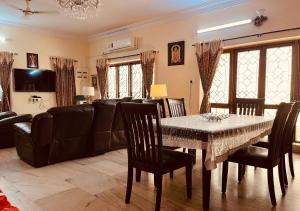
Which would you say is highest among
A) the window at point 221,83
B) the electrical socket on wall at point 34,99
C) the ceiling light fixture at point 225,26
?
the ceiling light fixture at point 225,26

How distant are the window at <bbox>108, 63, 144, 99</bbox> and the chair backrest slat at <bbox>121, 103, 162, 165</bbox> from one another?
436 centimetres

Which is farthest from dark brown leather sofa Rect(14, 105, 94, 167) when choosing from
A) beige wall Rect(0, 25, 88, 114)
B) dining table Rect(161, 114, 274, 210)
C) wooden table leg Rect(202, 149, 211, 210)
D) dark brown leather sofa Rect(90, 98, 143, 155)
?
beige wall Rect(0, 25, 88, 114)

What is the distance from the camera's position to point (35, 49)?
686 cm

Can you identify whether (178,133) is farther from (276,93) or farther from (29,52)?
(29,52)

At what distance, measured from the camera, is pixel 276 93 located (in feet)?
14.3

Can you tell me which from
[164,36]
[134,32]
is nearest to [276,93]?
[164,36]

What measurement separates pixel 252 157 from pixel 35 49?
261 inches

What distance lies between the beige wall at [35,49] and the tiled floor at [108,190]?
11.8 ft

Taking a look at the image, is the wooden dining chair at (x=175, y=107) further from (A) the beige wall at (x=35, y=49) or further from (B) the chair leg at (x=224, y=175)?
(A) the beige wall at (x=35, y=49)

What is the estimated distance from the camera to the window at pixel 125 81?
6730 millimetres

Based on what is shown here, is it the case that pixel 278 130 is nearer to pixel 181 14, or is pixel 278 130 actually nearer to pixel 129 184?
pixel 129 184

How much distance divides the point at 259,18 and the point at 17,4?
15.8ft

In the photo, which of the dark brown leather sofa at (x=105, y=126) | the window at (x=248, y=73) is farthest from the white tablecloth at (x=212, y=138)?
the window at (x=248, y=73)

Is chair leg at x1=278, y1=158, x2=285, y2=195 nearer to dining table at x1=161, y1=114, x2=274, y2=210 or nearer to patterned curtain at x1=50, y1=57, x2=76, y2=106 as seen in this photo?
dining table at x1=161, y1=114, x2=274, y2=210
